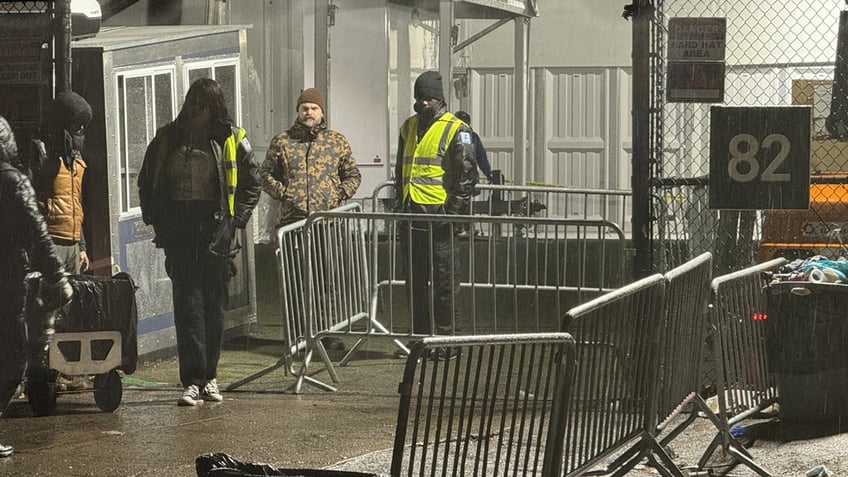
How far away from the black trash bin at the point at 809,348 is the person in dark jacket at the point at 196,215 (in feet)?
10.8

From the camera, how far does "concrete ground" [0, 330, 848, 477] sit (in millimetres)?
7523

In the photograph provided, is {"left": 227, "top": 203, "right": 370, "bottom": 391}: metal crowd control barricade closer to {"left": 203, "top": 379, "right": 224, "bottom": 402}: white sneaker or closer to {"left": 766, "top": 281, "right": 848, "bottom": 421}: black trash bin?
{"left": 203, "top": 379, "right": 224, "bottom": 402}: white sneaker

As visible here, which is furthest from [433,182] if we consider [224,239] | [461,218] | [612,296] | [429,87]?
[612,296]

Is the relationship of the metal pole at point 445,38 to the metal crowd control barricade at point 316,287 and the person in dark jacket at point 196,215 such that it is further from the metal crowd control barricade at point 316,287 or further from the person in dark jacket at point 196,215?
the person in dark jacket at point 196,215

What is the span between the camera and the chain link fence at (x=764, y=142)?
348 inches

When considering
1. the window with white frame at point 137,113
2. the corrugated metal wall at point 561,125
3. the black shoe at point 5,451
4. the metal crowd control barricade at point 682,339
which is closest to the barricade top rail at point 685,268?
the metal crowd control barricade at point 682,339

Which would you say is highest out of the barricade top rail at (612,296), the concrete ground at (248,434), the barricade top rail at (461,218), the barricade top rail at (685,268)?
the barricade top rail at (461,218)

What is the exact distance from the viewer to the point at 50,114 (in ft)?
30.6

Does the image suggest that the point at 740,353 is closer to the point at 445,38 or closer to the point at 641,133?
the point at 641,133

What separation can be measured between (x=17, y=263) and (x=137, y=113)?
2694 millimetres

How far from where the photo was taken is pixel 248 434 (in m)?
8.30

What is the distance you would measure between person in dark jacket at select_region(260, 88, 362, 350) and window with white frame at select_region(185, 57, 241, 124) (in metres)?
0.72

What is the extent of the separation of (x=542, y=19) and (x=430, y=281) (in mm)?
9790

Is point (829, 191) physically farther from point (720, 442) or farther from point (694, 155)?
point (694, 155)
